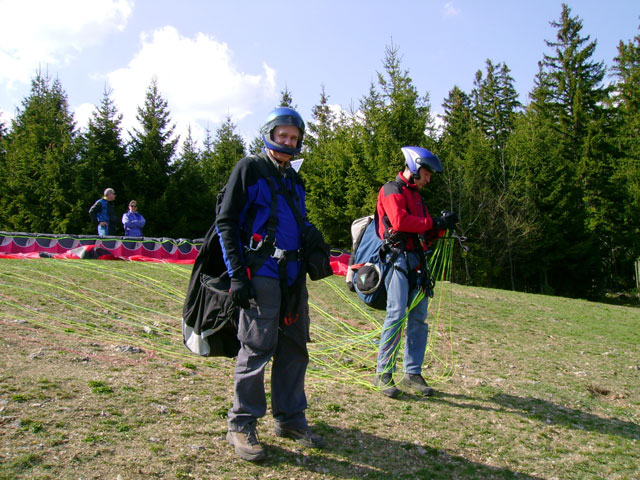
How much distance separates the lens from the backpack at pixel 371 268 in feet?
14.6

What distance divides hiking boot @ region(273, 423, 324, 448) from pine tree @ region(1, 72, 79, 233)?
2318cm

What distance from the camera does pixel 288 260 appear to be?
3061 mm

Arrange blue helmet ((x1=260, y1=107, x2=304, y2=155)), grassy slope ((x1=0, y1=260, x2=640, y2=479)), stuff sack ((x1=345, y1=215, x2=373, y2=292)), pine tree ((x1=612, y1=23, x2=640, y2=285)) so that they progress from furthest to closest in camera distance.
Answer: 1. pine tree ((x1=612, y1=23, x2=640, y2=285))
2. stuff sack ((x1=345, y1=215, x2=373, y2=292))
3. blue helmet ((x1=260, y1=107, x2=304, y2=155))
4. grassy slope ((x1=0, y1=260, x2=640, y2=479))

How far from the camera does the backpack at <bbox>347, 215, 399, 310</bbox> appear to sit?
4.44 m

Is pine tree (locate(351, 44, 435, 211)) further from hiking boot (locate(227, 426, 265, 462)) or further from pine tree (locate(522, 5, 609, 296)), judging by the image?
hiking boot (locate(227, 426, 265, 462))

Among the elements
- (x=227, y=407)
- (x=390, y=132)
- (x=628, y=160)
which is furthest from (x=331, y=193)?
(x=227, y=407)

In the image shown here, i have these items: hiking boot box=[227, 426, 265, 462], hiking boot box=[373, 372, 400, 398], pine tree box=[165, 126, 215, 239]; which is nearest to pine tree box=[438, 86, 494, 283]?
pine tree box=[165, 126, 215, 239]

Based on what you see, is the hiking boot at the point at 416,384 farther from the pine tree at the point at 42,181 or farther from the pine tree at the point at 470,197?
the pine tree at the point at 42,181

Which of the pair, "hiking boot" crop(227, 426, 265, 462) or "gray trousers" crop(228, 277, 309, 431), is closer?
"hiking boot" crop(227, 426, 265, 462)

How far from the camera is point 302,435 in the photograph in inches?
118

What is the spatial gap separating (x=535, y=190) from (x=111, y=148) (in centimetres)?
2211

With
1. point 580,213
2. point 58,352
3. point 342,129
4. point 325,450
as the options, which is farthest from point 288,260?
point 580,213

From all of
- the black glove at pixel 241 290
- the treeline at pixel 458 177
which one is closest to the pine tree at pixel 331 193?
the treeline at pixel 458 177

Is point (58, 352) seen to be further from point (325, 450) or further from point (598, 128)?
point (598, 128)
